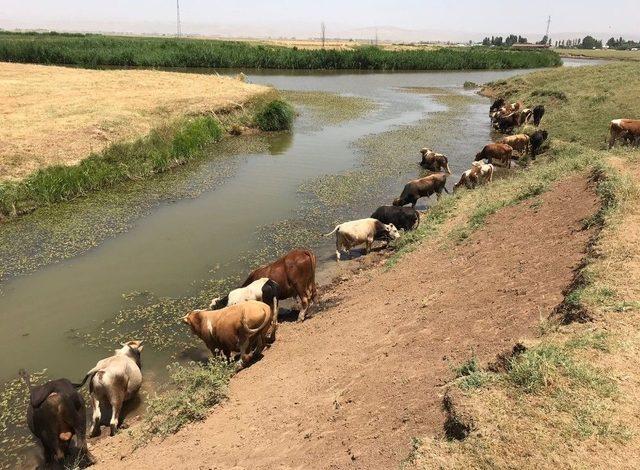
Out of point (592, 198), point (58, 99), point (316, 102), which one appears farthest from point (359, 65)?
point (592, 198)

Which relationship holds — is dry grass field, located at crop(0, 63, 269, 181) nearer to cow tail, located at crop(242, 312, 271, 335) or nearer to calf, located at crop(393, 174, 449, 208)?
cow tail, located at crop(242, 312, 271, 335)

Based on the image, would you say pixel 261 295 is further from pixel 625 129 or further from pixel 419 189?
pixel 625 129

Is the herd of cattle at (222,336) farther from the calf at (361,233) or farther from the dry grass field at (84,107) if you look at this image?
the dry grass field at (84,107)

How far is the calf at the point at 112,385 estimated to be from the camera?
22.2 ft

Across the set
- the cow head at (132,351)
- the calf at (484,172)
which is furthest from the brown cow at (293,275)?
the calf at (484,172)

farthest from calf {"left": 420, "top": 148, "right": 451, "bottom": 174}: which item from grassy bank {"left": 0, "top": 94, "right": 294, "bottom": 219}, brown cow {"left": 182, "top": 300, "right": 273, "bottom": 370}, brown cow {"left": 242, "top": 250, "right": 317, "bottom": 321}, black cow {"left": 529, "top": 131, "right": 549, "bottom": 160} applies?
brown cow {"left": 182, "top": 300, "right": 273, "bottom": 370}

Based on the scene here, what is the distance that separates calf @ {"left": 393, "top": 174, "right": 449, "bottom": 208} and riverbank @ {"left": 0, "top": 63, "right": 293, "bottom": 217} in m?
10.3

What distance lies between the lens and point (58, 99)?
86.3 feet

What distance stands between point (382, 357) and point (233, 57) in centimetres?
6422

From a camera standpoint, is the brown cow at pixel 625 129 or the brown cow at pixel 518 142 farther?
the brown cow at pixel 518 142

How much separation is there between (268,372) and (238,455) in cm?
224

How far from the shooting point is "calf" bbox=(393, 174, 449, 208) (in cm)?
1499

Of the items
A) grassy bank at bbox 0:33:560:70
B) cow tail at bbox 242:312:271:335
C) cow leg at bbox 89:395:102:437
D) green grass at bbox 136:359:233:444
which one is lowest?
cow leg at bbox 89:395:102:437

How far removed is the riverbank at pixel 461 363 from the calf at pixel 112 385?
518mm
